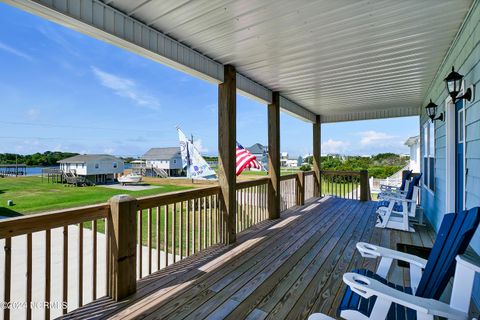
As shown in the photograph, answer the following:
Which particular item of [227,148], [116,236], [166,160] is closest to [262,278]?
[116,236]

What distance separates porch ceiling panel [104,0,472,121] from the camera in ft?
7.74

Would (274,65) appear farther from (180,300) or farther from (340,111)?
(340,111)

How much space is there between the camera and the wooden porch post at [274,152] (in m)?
5.39

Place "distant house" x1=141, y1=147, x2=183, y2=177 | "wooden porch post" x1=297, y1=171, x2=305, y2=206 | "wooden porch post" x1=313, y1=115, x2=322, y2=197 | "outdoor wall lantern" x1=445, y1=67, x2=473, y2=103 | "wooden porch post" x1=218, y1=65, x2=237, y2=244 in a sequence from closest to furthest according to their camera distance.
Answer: "outdoor wall lantern" x1=445, y1=67, x2=473, y2=103 → "wooden porch post" x1=218, y1=65, x2=237, y2=244 → "wooden porch post" x1=297, y1=171, x2=305, y2=206 → "wooden porch post" x1=313, y1=115, x2=322, y2=197 → "distant house" x1=141, y1=147, x2=183, y2=177

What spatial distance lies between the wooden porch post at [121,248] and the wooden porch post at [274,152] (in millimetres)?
3434

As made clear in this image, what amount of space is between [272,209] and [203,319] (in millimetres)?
3462

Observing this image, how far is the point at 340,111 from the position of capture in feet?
25.0

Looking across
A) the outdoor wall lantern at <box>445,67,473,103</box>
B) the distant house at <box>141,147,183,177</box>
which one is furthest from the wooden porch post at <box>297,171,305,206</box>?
the distant house at <box>141,147,183,177</box>

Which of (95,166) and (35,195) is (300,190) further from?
(95,166)

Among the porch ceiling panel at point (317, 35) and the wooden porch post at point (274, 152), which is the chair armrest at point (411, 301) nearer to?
the porch ceiling panel at point (317, 35)

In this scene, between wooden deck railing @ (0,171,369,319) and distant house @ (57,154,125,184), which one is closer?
wooden deck railing @ (0,171,369,319)

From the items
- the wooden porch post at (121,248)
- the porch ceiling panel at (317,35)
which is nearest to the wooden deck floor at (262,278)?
the wooden porch post at (121,248)

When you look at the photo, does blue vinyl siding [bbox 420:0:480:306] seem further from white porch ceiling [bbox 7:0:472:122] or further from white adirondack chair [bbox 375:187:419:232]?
white adirondack chair [bbox 375:187:419:232]

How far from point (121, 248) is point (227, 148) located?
206 centimetres
